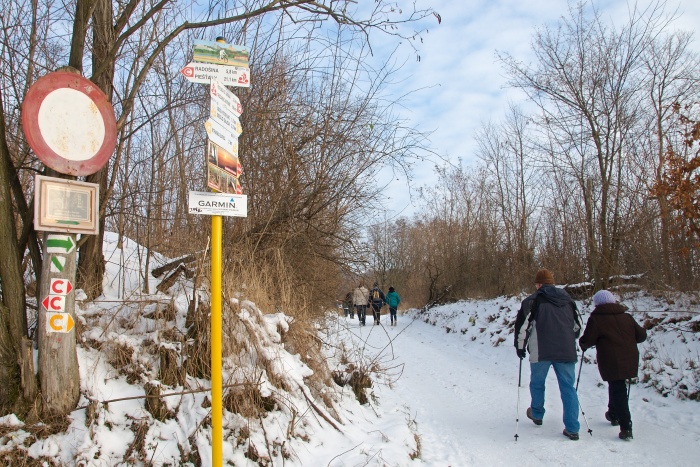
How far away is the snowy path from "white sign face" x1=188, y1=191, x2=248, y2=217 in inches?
131

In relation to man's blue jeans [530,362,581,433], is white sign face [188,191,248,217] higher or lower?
higher

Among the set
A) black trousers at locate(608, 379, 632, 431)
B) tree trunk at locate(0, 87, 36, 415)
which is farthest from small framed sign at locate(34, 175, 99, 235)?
black trousers at locate(608, 379, 632, 431)

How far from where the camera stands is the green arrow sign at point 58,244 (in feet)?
12.0

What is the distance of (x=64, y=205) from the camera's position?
364cm

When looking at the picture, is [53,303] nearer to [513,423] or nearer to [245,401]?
[245,401]

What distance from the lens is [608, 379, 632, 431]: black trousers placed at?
549cm

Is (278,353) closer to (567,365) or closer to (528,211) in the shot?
(567,365)

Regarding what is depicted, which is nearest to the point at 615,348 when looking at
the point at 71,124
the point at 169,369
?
the point at 169,369

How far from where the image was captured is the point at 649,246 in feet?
39.4

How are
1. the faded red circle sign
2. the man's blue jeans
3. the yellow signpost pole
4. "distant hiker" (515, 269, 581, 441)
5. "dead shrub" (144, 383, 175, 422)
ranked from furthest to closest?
1. "distant hiker" (515, 269, 581, 441)
2. the man's blue jeans
3. "dead shrub" (144, 383, 175, 422)
4. the faded red circle sign
5. the yellow signpost pole

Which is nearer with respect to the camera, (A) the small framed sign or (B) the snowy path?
(A) the small framed sign

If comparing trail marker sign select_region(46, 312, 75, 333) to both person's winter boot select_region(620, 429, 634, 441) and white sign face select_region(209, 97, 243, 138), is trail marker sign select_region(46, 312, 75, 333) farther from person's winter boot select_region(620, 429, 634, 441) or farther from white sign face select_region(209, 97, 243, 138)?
person's winter boot select_region(620, 429, 634, 441)

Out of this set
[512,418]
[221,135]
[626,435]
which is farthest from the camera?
[512,418]

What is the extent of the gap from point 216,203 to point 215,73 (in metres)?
0.94
